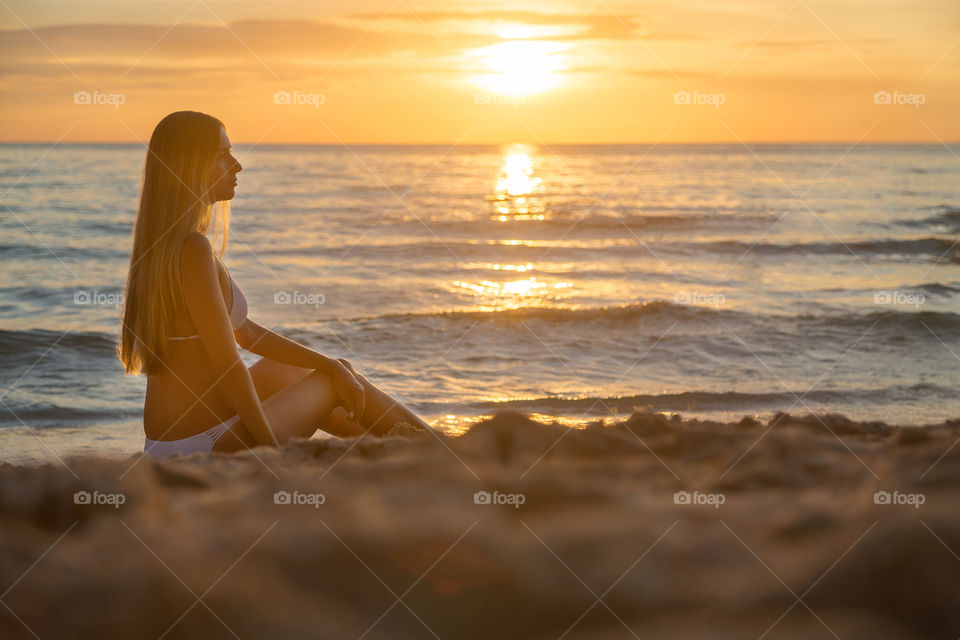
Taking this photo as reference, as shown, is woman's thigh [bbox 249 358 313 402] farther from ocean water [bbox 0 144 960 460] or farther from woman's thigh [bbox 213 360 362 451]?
ocean water [bbox 0 144 960 460]

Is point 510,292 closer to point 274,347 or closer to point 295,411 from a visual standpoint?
point 274,347

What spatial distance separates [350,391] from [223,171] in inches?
41.2

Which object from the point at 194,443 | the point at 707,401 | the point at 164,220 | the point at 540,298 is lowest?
the point at 194,443

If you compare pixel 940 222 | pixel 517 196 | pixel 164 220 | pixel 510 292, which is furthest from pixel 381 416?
pixel 517 196

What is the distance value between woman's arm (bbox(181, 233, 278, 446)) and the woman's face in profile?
9.5 inches

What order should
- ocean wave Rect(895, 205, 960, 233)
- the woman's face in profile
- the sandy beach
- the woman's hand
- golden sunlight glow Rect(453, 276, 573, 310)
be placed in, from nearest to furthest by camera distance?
the sandy beach < the woman's face in profile < the woman's hand < golden sunlight glow Rect(453, 276, 573, 310) < ocean wave Rect(895, 205, 960, 233)

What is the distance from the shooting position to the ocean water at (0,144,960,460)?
682 centimetres

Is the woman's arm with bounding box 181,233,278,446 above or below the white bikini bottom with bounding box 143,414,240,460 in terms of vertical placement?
above

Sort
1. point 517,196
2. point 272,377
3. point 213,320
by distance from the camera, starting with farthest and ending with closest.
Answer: point 517,196, point 272,377, point 213,320

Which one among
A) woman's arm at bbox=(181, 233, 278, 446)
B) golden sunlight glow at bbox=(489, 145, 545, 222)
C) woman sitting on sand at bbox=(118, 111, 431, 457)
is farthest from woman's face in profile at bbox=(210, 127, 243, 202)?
golden sunlight glow at bbox=(489, 145, 545, 222)

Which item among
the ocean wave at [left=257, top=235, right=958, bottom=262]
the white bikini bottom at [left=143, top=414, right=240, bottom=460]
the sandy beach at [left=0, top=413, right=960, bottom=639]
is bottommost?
the sandy beach at [left=0, top=413, right=960, bottom=639]

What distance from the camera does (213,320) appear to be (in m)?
3.10

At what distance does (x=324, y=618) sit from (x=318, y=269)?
40.4 ft

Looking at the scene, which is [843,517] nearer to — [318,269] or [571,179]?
[318,269]
